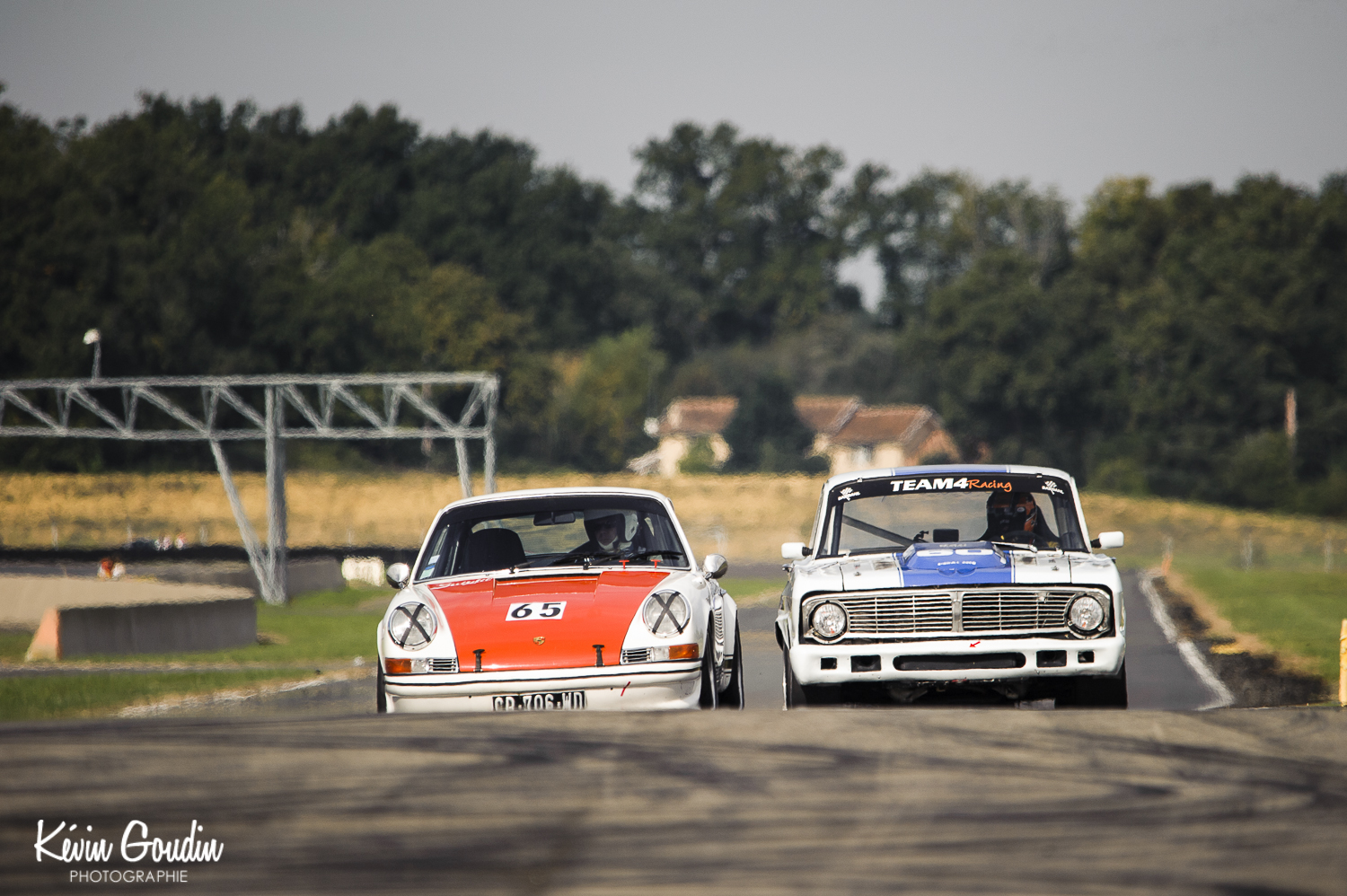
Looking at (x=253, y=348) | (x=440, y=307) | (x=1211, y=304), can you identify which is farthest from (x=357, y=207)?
(x=1211, y=304)

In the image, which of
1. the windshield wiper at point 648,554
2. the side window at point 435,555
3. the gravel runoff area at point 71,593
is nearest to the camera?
the windshield wiper at point 648,554

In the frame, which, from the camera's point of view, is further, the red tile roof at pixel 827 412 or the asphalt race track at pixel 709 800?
the red tile roof at pixel 827 412

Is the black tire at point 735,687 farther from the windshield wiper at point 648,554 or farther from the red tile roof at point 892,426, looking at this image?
the red tile roof at point 892,426

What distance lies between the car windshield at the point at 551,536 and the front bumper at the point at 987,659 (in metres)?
1.45

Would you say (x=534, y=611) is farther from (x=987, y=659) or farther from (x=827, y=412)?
(x=827, y=412)

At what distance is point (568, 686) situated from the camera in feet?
27.9

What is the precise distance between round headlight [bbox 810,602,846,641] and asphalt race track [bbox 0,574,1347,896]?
98cm

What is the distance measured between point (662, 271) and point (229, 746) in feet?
347

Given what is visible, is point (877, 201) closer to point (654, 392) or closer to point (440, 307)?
point (654, 392)

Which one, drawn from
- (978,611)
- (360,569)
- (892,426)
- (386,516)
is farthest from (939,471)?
(892,426)

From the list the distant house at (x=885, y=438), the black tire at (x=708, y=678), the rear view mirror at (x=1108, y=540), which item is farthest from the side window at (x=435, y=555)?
the distant house at (x=885, y=438)

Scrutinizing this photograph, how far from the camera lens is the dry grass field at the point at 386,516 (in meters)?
57.3

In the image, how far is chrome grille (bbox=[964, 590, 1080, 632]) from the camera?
9.16 meters

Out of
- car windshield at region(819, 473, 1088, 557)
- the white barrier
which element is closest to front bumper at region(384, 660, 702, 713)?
car windshield at region(819, 473, 1088, 557)
